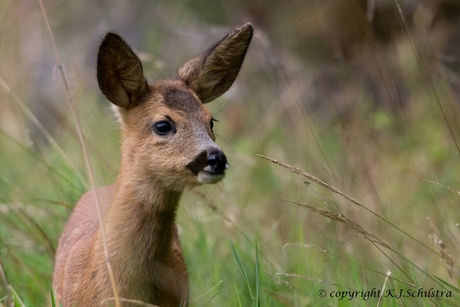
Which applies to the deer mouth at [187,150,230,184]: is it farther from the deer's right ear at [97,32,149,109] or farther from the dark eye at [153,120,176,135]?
the deer's right ear at [97,32,149,109]

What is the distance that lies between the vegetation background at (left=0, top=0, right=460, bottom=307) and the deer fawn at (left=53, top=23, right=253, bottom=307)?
34 cm

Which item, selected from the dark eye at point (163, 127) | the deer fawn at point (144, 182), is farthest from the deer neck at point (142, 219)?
the dark eye at point (163, 127)

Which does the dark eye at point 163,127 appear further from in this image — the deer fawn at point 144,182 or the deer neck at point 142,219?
the deer neck at point 142,219

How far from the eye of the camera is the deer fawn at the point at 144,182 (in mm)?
3922

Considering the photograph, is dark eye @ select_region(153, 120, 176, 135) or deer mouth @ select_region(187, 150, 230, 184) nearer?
deer mouth @ select_region(187, 150, 230, 184)

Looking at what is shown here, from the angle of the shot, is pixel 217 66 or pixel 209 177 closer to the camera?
pixel 209 177

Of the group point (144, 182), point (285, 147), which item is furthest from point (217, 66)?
point (285, 147)

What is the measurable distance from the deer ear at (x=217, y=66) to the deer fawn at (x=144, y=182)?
1cm

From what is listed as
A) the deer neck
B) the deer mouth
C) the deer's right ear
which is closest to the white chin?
the deer mouth

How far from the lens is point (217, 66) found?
4648 mm

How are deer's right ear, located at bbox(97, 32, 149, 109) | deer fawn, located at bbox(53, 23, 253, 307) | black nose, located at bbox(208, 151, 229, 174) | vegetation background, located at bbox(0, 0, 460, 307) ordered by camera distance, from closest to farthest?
1. black nose, located at bbox(208, 151, 229, 174)
2. deer fawn, located at bbox(53, 23, 253, 307)
3. deer's right ear, located at bbox(97, 32, 149, 109)
4. vegetation background, located at bbox(0, 0, 460, 307)

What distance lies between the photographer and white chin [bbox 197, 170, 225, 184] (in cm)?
377

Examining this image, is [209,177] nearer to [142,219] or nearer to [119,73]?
[142,219]

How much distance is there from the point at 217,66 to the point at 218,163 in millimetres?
1076
